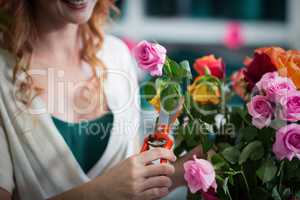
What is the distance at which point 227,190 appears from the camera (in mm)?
762

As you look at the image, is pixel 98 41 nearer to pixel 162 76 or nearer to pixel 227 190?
pixel 162 76

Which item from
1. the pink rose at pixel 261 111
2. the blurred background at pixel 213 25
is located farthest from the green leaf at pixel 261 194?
the blurred background at pixel 213 25

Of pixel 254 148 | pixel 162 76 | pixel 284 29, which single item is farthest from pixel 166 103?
pixel 284 29

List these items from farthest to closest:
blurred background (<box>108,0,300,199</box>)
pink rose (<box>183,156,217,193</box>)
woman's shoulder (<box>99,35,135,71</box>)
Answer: blurred background (<box>108,0,300,199</box>), woman's shoulder (<box>99,35,135,71</box>), pink rose (<box>183,156,217,193</box>)

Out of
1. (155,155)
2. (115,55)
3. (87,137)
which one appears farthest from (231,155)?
(115,55)

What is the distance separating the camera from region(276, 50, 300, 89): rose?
0.77m

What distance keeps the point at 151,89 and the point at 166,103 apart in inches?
2.1

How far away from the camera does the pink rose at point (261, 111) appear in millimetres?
733

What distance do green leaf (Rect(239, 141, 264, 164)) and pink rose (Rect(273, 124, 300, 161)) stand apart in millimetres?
48

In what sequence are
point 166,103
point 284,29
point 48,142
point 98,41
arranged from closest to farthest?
point 166,103 → point 48,142 → point 98,41 → point 284,29

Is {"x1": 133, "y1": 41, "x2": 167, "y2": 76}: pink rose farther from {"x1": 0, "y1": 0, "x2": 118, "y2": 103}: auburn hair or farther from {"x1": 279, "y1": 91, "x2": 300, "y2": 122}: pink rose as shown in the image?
{"x1": 0, "y1": 0, "x2": 118, "y2": 103}: auburn hair

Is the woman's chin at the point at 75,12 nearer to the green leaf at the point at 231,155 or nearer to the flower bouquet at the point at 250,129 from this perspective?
the flower bouquet at the point at 250,129

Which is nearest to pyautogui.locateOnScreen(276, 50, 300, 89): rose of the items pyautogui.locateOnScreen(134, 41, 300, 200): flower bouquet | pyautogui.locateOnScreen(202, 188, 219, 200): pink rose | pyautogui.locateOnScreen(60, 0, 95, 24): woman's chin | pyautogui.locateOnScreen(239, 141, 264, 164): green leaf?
pyautogui.locateOnScreen(134, 41, 300, 200): flower bouquet

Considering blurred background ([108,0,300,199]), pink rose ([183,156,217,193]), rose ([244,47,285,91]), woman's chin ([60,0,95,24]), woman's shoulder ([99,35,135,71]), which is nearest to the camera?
pink rose ([183,156,217,193])
